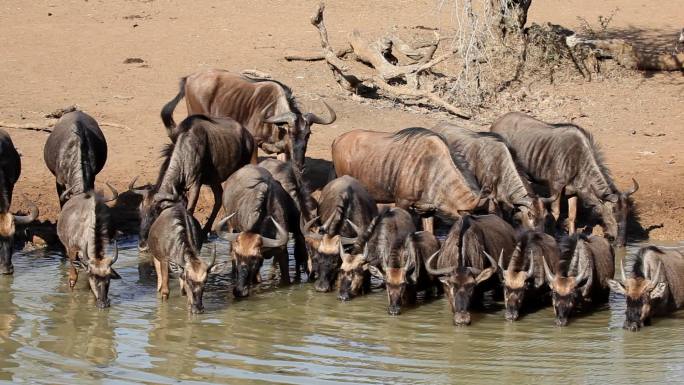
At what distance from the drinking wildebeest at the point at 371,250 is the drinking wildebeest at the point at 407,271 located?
0.07m

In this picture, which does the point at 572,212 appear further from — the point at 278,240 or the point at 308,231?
the point at 278,240

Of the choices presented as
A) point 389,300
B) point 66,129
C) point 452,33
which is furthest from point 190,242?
point 452,33

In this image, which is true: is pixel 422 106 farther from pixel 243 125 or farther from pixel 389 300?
pixel 389 300

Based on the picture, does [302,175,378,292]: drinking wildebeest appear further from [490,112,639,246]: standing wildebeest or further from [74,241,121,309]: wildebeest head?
[490,112,639,246]: standing wildebeest

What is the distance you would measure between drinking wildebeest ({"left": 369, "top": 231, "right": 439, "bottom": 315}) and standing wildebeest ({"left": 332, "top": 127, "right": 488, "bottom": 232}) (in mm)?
1185

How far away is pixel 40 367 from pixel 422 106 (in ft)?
36.6

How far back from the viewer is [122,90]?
2147 centimetres

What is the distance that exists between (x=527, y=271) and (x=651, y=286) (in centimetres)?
131

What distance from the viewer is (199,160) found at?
16375mm

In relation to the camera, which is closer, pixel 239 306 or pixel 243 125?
pixel 239 306

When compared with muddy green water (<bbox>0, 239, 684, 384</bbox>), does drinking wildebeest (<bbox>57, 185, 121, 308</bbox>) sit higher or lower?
higher

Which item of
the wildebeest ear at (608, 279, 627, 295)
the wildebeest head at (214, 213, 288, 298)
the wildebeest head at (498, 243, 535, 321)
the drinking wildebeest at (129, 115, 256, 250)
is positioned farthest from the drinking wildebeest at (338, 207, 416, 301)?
the drinking wildebeest at (129, 115, 256, 250)

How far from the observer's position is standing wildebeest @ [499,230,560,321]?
44.1 ft

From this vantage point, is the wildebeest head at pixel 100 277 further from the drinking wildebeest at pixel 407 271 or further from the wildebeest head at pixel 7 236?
the drinking wildebeest at pixel 407 271
